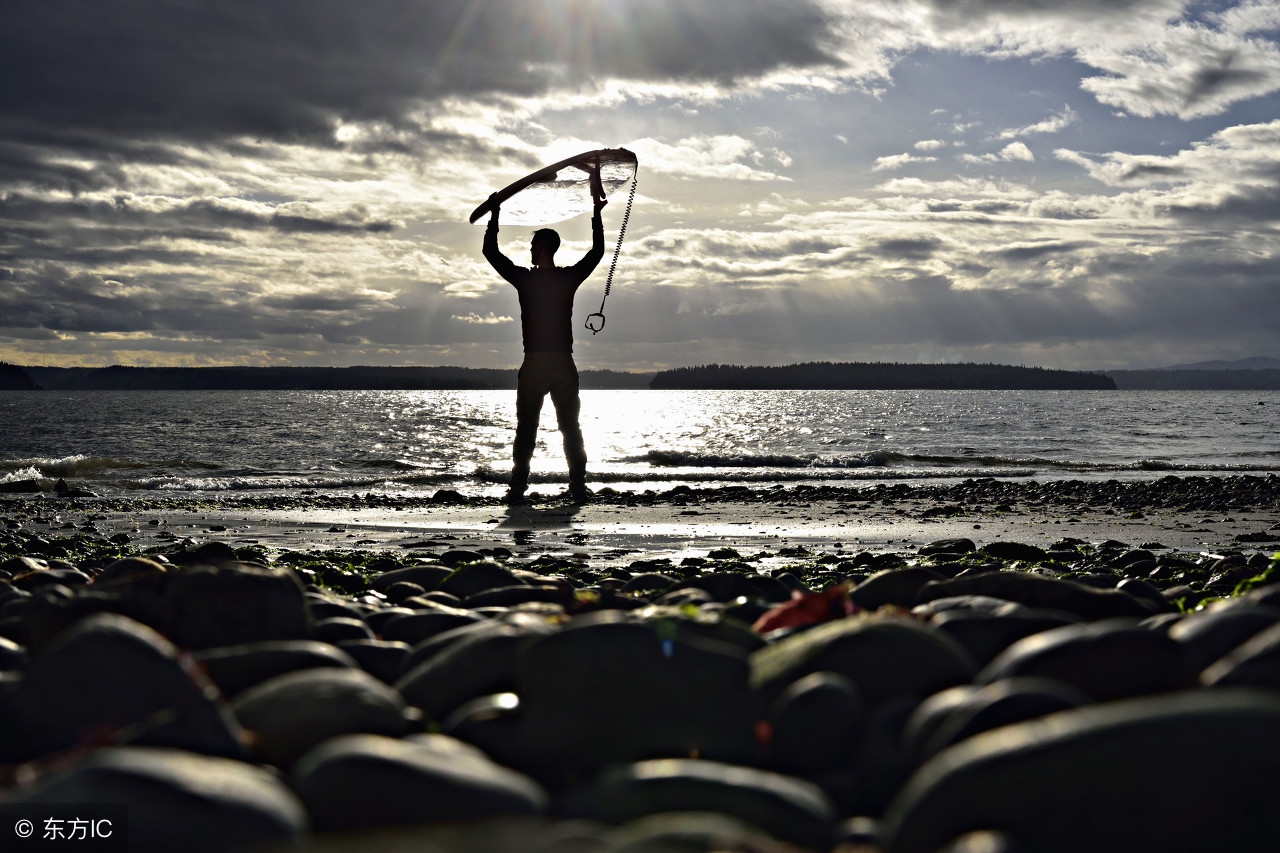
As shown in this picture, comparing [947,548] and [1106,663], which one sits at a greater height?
[1106,663]

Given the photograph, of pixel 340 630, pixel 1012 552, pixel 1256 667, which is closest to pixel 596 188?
pixel 1012 552

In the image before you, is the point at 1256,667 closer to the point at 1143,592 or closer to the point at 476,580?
Answer: the point at 1143,592

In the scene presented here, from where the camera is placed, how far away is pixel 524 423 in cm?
968

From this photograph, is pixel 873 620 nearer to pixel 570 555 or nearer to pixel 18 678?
pixel 18 678

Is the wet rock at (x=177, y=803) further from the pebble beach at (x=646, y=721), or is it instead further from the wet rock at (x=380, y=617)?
the wet rock at (x=380, y=617)

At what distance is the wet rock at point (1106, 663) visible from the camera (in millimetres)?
1891

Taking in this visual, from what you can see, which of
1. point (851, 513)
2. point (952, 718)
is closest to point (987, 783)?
point (952, 718)

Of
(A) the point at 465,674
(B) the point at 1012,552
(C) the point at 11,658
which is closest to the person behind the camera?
(A) the point at 465,674

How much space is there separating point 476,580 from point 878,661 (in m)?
2.93

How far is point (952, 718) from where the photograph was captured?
1652mm

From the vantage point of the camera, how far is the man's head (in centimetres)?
925

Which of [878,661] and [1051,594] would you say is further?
[1051,594]

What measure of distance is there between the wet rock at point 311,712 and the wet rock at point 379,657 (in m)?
0.73

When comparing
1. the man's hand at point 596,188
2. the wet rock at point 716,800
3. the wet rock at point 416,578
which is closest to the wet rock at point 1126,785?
the wet rock at point 716,800
